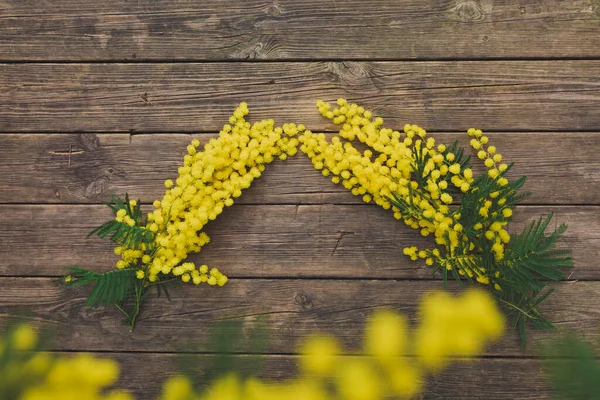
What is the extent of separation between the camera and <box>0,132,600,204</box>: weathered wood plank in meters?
1.55

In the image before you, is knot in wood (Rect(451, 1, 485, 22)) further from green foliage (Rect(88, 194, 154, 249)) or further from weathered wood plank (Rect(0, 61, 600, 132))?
green foliage (Rect(88, 194, 154, 249))

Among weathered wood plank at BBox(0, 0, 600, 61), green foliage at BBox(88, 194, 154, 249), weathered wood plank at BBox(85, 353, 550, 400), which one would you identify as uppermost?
weathered wood plank at BBox(0, 0, 600, 61)

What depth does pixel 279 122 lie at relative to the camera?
5.19 feet

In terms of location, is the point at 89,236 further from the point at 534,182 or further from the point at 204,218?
the point at 534,182

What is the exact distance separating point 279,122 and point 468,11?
0.68 meters

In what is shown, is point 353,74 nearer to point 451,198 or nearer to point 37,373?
point 451,198

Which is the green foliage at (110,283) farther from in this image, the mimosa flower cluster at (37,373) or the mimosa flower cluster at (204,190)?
the mimosa flower cluster at (37,373)

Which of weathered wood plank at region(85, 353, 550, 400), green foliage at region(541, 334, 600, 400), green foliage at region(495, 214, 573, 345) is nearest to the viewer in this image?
green foliage at region(541, 334, 600, 400)

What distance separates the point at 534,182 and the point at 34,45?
1.64 m

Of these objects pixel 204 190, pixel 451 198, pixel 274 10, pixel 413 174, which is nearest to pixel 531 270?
pixel 451 198

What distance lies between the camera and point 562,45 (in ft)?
5.06

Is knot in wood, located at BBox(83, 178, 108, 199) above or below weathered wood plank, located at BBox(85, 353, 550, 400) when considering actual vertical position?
above

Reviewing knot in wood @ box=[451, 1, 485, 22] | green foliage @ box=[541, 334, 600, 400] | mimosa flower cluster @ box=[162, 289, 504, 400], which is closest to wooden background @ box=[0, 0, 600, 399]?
knot in wood @ box=[451, 1, 485, 22]

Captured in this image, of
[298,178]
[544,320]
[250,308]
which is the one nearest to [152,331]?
[250,308]
